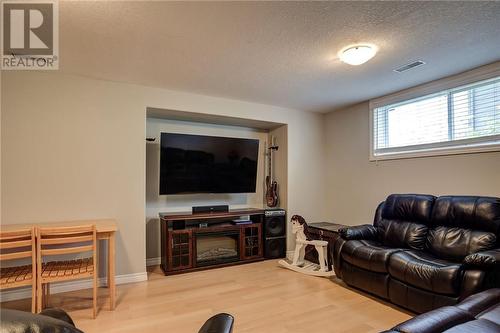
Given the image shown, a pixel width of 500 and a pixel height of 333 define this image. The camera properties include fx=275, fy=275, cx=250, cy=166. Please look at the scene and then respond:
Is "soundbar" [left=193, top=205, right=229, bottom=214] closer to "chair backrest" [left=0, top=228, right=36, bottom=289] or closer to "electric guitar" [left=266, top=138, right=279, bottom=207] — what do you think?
"electric guitar" [left=266, top=138, right=279, bottom=207]

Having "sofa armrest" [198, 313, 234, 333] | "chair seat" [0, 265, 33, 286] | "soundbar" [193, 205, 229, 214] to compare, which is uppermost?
"soundbar" [193, 205, 229, 214]

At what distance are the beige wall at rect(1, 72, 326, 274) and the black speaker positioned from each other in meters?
1.82

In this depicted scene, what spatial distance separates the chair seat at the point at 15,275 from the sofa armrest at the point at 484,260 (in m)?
3.56

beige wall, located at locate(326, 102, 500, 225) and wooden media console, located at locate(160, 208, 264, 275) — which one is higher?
beige wall, located at locate(326, 102, 500, 225)

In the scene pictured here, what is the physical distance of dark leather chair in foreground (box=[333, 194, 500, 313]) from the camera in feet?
7.09

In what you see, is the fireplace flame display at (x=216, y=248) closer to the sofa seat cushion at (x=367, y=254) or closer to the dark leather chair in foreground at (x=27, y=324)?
the sofa seat cushion at (x=367, y=254)

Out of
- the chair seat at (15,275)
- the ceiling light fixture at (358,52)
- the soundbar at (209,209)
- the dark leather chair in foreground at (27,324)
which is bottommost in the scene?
the chair seat at (15,275)

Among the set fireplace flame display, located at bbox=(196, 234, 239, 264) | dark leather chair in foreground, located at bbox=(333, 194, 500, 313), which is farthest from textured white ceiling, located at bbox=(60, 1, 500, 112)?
fireplace flame display, located at bbox=(196, 234, 239, 264)

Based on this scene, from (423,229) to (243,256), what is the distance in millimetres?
2362

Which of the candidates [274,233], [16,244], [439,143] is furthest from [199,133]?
[439,143]

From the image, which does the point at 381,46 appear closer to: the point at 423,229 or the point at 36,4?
the point at 423,229

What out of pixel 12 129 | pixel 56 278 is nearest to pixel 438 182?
pixel 56 278

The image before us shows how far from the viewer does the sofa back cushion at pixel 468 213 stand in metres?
2.51

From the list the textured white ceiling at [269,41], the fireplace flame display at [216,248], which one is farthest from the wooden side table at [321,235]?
the textured white ceiling at [269,41]
